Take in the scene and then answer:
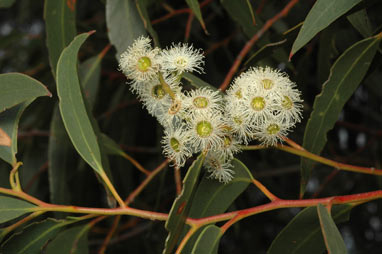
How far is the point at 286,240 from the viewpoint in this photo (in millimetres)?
1079

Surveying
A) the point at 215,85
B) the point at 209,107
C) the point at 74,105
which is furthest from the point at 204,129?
the point at 215,85

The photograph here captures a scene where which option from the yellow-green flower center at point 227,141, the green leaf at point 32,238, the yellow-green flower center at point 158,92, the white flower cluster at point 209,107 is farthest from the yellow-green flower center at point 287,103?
the green leaf at point 32,238

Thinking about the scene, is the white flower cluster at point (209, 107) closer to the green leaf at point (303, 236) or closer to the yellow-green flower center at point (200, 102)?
the yellow-green flower center at point (200, 102)

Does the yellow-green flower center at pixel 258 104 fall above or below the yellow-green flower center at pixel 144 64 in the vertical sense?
above

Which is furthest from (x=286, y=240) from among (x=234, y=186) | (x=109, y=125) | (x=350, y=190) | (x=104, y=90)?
(x=350, y=190)

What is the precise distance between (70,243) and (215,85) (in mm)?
997

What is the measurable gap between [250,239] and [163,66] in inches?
80.2

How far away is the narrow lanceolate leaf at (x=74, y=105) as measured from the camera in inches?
37.2

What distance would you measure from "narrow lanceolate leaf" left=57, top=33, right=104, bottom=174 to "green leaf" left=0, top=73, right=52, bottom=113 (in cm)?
4

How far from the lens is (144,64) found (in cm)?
93

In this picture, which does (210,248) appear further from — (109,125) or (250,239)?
(250,239)

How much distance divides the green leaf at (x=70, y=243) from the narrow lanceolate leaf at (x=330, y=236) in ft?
1.91

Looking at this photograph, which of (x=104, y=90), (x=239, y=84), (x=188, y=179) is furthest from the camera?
(x=104, y=90)

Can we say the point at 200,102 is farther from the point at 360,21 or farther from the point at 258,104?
the point at 360,21
